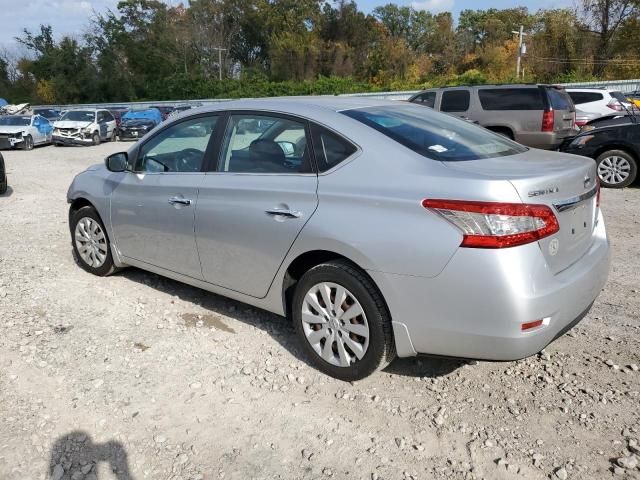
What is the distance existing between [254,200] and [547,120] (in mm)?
10066

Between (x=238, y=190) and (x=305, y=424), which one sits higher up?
(x=238, y=190)

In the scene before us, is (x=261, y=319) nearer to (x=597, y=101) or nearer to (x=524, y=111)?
(x=524, y=111)

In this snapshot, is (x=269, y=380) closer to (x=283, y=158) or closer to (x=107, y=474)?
(x=107, y=474)

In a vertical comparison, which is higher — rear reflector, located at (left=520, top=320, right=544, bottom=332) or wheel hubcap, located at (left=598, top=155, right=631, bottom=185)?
rear reflector, located at (left=520, top=320, right=544, bottom=332)

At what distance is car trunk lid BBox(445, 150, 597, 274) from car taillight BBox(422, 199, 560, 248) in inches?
→ 2.5

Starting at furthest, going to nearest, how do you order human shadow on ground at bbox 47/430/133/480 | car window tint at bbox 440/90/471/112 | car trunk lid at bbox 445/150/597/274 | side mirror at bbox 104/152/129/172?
1. car window tint at bbox 440/90/471/112
2. side mirror at bbox 104/152/129/172
3. car trunk lid at bbox 445/150/597/274
4. human shadow on ground at bbox 47/430/133/480

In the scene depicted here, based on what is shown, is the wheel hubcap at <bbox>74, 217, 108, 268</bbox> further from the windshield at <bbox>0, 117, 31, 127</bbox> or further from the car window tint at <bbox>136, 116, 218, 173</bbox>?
the windshield at <bbox>0, 117, 31, 127</bbox>

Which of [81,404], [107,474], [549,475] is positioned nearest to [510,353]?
[549,475]

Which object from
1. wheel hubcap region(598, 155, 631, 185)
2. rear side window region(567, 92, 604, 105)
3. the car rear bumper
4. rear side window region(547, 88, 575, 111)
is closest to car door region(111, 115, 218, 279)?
the car rear bumper

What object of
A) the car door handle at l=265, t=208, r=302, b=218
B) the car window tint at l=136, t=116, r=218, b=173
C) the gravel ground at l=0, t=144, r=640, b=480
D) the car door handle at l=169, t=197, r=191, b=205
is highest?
the car window tint at l=136, t=116, r=218, b=173

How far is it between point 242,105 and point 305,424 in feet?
7.27

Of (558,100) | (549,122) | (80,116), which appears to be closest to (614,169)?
(549,122)

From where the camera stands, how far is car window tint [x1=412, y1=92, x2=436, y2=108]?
13873 mm

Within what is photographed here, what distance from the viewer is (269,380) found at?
135 inches
